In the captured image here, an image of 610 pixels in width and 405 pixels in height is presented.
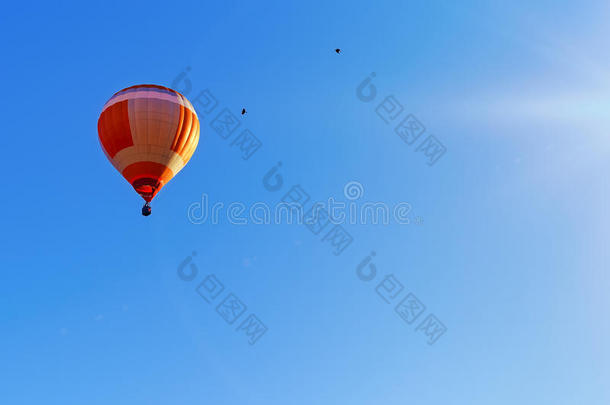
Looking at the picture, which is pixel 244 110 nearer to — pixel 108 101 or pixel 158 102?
pixel 158 102

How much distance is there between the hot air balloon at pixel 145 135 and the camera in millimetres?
35031

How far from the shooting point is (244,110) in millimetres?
35719

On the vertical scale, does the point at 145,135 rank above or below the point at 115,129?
below

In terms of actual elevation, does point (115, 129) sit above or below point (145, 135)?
above

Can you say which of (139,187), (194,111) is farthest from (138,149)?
(194,111)

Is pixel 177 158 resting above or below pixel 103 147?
below

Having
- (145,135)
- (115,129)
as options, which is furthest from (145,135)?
(115,129)

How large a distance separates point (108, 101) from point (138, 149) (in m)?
4.50

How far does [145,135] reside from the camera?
115 ft

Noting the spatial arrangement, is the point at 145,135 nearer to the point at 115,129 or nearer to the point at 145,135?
the point at 145,135

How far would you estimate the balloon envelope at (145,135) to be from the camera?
3503 cm

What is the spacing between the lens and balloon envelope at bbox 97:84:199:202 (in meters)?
35.0

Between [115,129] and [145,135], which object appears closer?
[145,135]

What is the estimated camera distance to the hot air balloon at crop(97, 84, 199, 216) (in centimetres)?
3503
